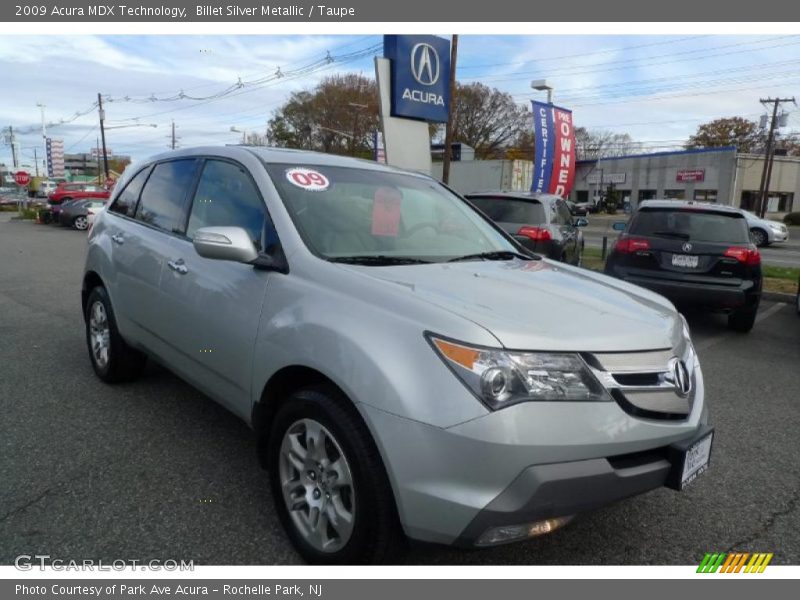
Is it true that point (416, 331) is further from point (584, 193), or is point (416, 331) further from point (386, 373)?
point (584, 193)

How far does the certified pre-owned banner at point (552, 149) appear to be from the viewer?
15648 millimetres

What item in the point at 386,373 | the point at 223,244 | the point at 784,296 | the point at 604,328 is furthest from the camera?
the point at 784,296

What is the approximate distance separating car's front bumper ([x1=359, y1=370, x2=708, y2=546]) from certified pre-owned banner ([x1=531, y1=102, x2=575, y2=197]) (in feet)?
46.4

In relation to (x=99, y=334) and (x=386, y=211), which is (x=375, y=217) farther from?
(x=99, y=334)

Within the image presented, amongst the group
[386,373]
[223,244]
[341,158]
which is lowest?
[386,373]

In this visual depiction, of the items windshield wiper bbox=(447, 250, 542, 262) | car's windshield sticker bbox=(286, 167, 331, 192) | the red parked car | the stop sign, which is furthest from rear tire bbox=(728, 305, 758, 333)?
the stop sign

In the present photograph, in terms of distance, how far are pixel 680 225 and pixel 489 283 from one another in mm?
5531

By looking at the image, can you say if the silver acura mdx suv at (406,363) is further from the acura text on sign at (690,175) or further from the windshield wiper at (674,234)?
the acura text on sign at (690,175)

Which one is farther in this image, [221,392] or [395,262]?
[221,392]

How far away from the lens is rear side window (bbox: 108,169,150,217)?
4.27 metres

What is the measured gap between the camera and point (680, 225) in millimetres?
7156

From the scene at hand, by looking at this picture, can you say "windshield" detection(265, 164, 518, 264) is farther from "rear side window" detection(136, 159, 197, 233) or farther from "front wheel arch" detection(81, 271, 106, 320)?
"front wheel arch" detection(81, 271, 106, 320)

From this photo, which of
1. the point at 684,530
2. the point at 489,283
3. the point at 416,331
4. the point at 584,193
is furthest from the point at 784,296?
the point at 584,193

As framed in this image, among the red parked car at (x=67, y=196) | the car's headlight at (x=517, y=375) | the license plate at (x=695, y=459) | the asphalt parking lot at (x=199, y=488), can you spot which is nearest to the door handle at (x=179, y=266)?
the asphalt parking lot at (x=199, y=488)
